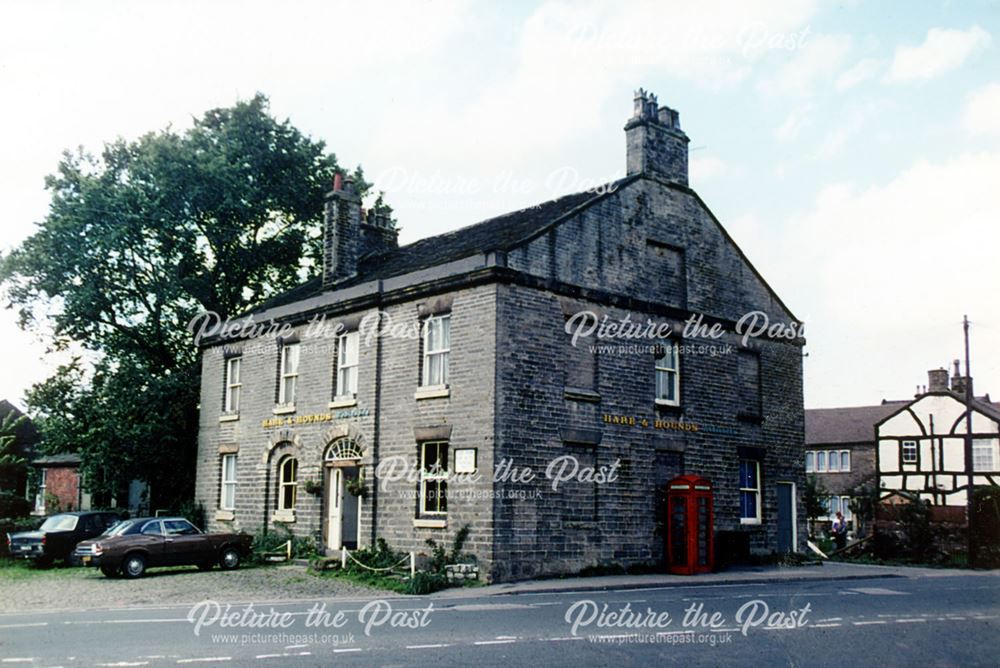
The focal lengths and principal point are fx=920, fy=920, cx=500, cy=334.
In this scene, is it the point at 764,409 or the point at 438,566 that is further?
the point at 764,409

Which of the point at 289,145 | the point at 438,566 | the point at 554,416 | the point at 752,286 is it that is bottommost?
the point at 438,566

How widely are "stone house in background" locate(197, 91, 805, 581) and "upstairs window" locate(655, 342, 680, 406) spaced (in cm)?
5

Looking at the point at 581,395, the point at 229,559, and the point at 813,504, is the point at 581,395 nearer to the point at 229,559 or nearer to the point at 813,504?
the point at 229,559

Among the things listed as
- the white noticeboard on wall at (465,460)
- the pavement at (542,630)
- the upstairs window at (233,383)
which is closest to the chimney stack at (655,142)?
the white noticeboard on wall at (465,460)

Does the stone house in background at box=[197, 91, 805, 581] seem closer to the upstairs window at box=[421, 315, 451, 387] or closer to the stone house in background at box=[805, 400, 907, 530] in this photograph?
the upstairs window at box=[421, 315, 451, 387]

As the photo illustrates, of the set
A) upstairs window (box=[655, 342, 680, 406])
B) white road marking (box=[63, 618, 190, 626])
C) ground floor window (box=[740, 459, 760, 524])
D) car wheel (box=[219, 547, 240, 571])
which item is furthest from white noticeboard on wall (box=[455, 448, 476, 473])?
ground floor window (box=[740, 459, 760, 524])

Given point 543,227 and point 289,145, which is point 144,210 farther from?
point 543,227

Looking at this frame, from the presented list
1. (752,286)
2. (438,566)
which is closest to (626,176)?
(752,286)

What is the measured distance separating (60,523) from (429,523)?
36.6 feet

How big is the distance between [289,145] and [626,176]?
57.7ft

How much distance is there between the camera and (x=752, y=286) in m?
26.9

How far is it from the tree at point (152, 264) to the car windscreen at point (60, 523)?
5.76 m

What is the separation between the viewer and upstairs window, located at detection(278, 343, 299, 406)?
86.1ft

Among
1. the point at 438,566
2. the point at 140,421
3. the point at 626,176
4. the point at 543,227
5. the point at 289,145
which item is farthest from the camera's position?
the point at 289,145
